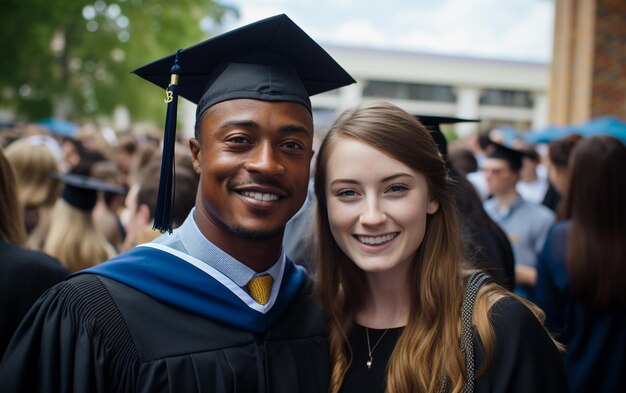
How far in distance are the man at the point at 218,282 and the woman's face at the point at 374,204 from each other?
0.47 ft

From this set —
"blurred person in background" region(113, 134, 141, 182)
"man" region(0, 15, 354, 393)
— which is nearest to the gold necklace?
"man" region(0, 15, 354, 393)

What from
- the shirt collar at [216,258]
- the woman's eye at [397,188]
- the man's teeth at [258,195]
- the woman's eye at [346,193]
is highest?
the woman's eye at [397,188]

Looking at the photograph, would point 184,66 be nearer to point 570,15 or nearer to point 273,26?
point 273,26

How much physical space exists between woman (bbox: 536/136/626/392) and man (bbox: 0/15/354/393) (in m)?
1.71

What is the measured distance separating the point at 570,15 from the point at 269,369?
Result: 8.48 metres

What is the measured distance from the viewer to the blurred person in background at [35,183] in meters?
3.85

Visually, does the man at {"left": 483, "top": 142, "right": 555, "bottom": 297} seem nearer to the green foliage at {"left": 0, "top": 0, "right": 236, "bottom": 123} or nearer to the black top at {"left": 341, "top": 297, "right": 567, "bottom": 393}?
the black top at {"left": 341, "top": 297, "right": 567, "bottom": 393}

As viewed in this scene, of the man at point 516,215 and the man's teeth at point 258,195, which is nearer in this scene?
the man's teeth at point 258,195

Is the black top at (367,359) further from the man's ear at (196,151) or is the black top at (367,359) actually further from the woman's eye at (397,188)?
the man's ear at (196,151)

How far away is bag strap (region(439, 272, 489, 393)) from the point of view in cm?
190

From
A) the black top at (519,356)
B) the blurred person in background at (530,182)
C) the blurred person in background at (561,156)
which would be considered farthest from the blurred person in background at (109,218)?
the blurred person in background at (530,182)

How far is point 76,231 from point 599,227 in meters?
2.88

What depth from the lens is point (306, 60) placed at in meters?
2.20

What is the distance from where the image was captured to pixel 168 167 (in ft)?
6.92
